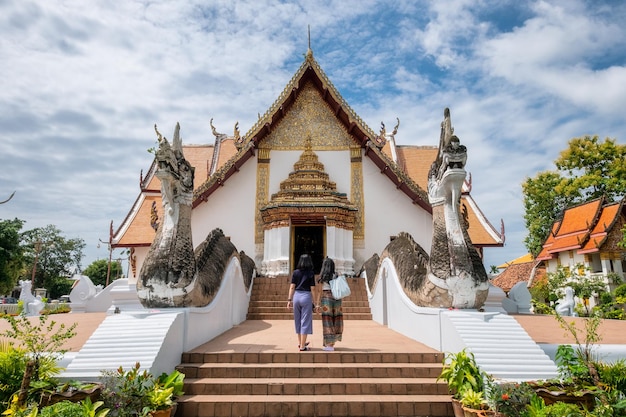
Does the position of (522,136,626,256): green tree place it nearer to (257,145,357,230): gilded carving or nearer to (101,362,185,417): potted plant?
(257,145,357,230): gilded carving

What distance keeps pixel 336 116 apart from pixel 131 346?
921cm

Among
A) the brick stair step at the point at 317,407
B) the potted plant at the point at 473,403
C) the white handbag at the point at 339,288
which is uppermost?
the white handbag at the point at 339,288

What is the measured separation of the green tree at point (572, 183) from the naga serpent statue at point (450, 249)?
1817 centimetres

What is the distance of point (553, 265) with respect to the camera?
20375mm

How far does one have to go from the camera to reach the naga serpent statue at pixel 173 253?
4473 mm

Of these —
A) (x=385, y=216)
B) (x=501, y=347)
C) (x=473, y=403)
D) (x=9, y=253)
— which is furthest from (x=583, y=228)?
(x=9, y=253)

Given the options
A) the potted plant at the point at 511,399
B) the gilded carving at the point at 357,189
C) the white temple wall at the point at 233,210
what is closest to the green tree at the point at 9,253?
the white temple wall at the point at 233,210

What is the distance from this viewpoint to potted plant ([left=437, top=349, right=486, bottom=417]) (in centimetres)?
343

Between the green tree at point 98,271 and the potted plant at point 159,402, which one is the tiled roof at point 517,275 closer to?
the potted plant at point 159,402

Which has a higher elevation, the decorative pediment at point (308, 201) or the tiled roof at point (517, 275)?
the decorative pediment at point (308, 201)

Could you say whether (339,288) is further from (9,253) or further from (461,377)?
(9,253)

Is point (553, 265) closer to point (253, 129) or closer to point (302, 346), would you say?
point (253, 129)

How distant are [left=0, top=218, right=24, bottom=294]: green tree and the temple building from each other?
914cm

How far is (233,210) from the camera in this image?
11.4 meters
